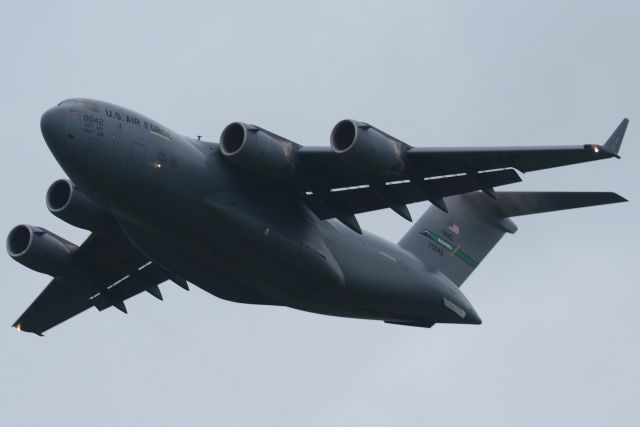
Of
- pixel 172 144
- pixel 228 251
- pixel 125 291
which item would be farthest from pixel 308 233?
pixel 125 291

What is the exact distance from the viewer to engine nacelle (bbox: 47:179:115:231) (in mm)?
18328

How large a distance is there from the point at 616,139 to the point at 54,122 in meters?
7.13

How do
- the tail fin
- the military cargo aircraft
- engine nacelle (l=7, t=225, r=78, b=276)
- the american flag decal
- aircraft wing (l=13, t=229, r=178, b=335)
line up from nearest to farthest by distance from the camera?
the military cargo aircraft, engine nacelle (l=7, t=225, r=78, b=276), aircraft wing (l=13, t=229, r=178, b=335), the tail fin, the american flag decal

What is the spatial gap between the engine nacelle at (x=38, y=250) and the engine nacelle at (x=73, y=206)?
4.49ft

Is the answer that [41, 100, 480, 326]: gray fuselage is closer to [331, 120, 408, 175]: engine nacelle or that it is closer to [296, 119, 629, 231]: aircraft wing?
[296, 119, 629, 231]: aircraft wing

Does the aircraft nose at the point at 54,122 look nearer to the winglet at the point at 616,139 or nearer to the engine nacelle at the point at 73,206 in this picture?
the engine nacelle at the point at 73,206

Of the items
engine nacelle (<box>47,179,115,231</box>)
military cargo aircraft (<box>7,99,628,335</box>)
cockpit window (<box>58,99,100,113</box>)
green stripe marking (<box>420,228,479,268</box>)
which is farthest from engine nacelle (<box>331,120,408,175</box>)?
engine nacelle (<box>47,179,115,231</box>)

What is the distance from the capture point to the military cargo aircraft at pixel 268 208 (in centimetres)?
1627

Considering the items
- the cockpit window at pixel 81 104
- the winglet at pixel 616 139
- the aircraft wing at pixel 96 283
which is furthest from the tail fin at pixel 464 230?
the cockpit window at pixel 81 104

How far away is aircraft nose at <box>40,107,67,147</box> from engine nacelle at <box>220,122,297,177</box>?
6.96 feet

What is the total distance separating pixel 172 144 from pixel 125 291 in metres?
4.88

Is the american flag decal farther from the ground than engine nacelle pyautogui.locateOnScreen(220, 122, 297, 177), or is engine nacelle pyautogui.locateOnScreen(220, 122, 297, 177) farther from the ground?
the american flag decal

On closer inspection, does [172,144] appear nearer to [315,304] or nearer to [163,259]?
[163,259]

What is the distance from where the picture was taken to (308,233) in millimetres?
17875
